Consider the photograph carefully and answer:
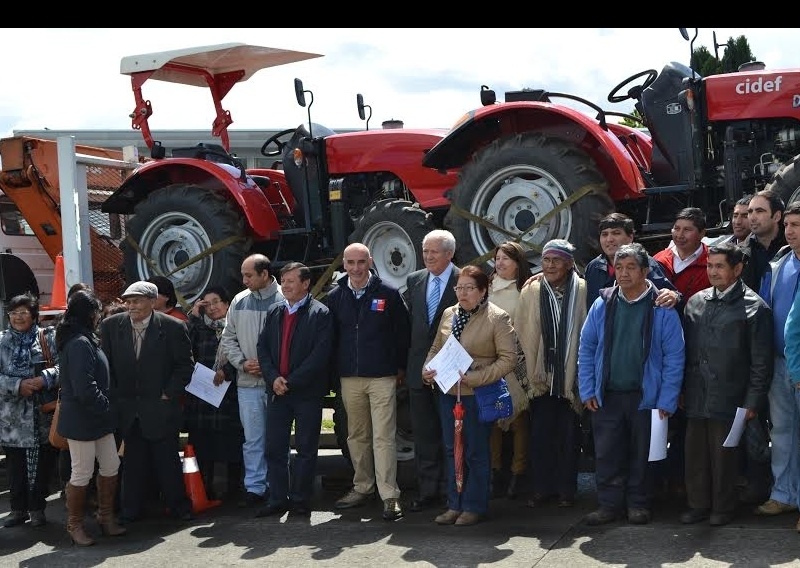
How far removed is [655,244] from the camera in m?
6.72

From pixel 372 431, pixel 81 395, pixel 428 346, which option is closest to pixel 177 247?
pixel 81 395

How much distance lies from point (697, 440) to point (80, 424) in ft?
11.0

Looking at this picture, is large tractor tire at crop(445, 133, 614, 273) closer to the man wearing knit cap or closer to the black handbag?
the man wearing knit cap

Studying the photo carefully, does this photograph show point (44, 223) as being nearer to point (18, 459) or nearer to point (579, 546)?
point (18, 459)

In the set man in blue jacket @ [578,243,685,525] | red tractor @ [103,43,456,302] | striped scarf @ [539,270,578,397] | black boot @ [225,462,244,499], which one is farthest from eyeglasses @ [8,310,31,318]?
man in blue jacket @ [578,243,685,525]

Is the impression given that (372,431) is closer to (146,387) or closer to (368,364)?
(368,364)

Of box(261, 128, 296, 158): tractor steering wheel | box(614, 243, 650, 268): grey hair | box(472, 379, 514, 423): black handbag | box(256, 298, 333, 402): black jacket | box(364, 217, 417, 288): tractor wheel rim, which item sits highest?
box(261, 128, 296, 158): tractor steering wheel

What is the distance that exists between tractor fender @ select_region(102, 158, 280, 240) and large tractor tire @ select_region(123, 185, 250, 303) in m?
0.14

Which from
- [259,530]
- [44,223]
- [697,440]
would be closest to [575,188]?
[697,440]

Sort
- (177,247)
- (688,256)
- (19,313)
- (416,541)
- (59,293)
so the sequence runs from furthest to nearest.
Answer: (59,293)
(177,247)
(19,313)
(688,256)
(416,541)

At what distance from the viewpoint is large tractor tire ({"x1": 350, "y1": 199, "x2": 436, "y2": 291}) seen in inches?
273

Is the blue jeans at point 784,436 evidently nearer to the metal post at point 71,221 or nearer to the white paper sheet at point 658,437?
the white paper sheet at point 658,437

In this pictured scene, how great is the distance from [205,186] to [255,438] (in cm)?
259

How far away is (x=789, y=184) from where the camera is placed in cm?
579
